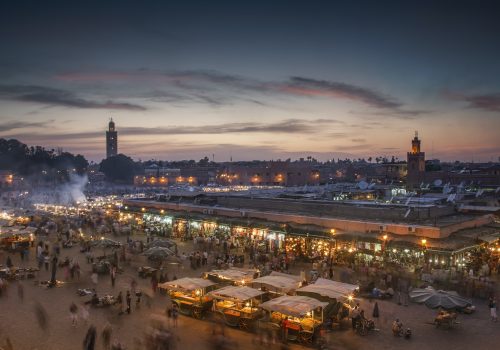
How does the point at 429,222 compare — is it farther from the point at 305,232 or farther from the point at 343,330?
the point at 343,330

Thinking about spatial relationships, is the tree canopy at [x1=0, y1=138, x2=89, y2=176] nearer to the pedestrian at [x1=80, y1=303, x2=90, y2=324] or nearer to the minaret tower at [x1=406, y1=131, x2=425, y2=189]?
the minaret tower at [x1=406, y1=131, x2=425, y2=189]

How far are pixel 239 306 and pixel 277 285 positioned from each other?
1729mm

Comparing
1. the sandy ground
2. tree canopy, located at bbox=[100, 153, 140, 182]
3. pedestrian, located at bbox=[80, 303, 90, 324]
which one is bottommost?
the sandy ground

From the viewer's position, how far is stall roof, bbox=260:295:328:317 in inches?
508

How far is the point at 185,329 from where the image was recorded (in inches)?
556

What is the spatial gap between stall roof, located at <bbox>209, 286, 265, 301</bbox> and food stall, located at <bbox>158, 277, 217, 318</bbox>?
0.54 meters

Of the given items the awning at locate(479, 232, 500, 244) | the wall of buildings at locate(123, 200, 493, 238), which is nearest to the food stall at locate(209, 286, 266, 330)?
the wall of buildings at locate(123, 200, 493, 238)

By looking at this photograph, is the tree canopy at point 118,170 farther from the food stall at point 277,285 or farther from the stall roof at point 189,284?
the food stall at point 277,285

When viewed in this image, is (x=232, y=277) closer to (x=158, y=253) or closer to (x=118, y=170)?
(x=158, y=253)

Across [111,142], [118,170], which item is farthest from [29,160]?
[111,142]

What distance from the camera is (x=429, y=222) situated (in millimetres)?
22875

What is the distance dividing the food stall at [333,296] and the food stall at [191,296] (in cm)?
317

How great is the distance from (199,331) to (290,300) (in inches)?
119

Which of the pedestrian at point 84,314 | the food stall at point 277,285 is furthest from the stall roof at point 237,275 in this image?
the pedestrian at point 84,314
